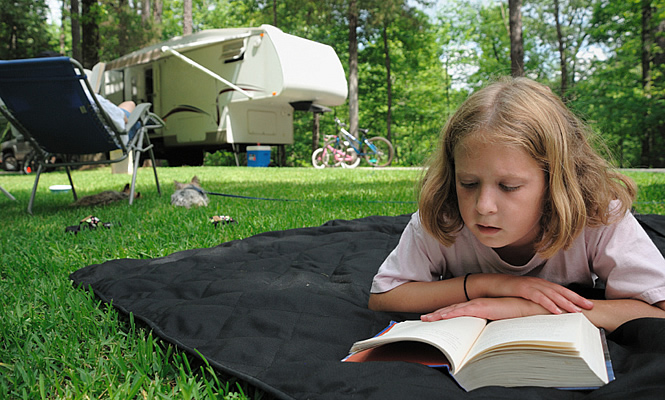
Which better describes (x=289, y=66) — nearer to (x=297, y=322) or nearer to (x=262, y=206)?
(x=262, y=206)

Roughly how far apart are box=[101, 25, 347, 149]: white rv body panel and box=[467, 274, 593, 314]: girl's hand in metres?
9.75

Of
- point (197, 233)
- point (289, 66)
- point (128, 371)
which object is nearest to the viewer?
point (128, 371)

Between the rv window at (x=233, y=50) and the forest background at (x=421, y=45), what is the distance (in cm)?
258

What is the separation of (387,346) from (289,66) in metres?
10.0

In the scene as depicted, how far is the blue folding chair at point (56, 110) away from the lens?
364cm

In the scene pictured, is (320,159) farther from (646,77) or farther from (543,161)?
(543,161)

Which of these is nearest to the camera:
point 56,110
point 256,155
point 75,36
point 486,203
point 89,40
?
point 486,203

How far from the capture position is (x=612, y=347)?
119cm

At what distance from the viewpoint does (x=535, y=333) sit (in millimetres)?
1013

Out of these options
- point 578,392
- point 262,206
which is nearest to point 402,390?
point 578,392

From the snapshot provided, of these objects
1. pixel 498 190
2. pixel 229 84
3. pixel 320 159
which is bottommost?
pixel 498 190

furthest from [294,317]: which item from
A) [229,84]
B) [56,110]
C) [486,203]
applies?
[229,84]

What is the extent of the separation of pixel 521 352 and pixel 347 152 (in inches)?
474

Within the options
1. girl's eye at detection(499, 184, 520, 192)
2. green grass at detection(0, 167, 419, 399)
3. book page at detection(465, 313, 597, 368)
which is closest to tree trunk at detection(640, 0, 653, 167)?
green grass at detection(0, 167, 419, 399)
